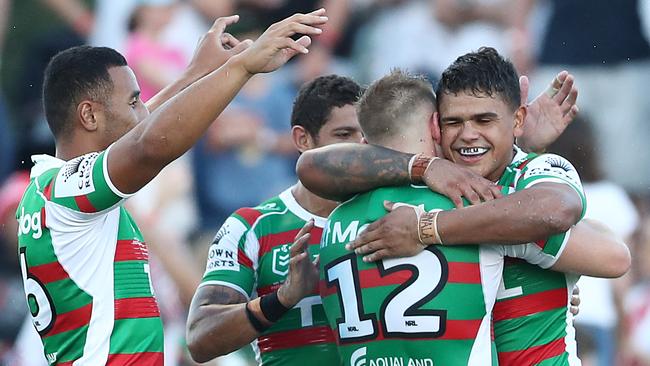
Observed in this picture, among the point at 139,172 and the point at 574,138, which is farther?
the point at 574,138

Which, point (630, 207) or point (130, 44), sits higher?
point (130, 44)

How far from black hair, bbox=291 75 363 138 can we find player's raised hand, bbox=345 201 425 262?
169 cm

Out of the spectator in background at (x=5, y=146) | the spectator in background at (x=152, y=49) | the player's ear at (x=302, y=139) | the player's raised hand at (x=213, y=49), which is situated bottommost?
the player's ear at (x=302, y=139)

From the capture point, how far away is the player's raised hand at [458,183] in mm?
5090

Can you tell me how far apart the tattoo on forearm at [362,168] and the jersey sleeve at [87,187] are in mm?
974

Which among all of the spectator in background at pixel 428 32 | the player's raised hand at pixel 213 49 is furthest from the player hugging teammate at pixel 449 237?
the spectator in background at pixel 428 32

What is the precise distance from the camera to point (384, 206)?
5.28 m

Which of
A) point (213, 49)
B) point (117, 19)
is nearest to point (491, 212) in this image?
point (213, 49)

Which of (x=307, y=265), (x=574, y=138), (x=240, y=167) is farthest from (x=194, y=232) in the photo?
(x=307, y=265)

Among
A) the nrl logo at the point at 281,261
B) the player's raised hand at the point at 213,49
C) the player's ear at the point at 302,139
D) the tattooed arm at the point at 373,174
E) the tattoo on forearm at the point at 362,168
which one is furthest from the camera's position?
the player's ear at the point at 302,139

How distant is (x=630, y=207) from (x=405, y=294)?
761 cm

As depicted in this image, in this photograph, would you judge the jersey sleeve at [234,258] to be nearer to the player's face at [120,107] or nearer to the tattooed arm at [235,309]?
the tattooed arm at [235,309]

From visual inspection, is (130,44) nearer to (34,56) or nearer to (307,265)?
(34,56)

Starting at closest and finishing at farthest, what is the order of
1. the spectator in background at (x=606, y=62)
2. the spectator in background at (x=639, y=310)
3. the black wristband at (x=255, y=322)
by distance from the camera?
the black wristband at (x=255, y=322) < the spectator in background at (x=639, y=310) < the spectator in background at (x=606, y=62)
